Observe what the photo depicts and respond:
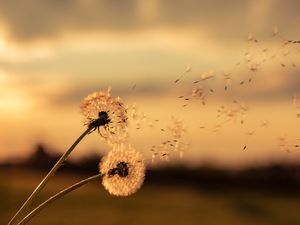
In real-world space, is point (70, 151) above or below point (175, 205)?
above

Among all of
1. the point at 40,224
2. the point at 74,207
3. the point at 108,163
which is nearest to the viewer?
the point at 108,163

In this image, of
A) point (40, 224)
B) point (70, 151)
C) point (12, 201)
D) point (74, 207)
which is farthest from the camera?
point (12, 201)

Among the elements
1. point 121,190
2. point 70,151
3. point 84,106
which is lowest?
point 121,190

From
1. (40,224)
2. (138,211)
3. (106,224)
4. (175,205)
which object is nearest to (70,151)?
(40,224)

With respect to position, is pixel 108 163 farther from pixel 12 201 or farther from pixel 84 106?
pixel 12 201

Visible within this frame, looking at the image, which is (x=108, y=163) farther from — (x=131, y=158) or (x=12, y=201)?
(x=12, y=201)

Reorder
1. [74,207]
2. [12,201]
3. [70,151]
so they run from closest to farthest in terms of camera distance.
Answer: [70,151] < [74,207] < [12,201]

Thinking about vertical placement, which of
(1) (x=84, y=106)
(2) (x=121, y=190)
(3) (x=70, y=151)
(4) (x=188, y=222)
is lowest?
(4) (x=188, y=222)

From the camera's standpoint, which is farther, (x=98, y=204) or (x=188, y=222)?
(x=98, y=204)

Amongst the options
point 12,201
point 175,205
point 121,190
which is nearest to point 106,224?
point 175,205
